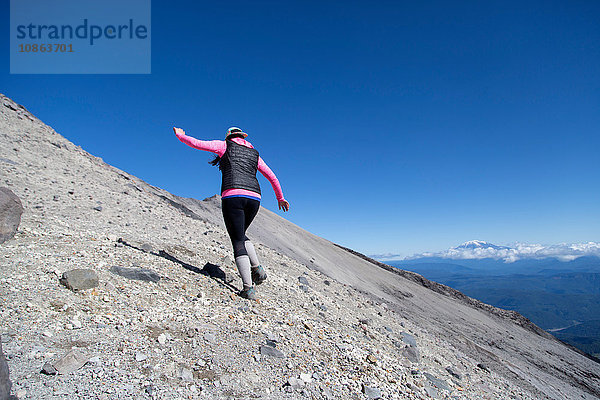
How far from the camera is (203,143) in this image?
16.9 feet

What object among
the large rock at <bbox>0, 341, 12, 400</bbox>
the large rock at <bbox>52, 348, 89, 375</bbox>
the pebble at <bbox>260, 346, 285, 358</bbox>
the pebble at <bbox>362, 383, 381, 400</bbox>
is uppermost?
the large rock at <bbox>0, 341, 12, 400</bbox>

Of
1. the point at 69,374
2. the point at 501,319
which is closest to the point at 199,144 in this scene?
the point at 69,374

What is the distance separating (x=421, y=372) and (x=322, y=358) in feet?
6.44

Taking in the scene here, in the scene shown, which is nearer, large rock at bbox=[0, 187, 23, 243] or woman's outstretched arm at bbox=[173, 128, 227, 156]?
large rock at bbox=[0, 187, 23, 243]

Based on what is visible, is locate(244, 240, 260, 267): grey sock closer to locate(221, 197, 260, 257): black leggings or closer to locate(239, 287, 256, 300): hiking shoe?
locate(221, 197, 260, 257): black leggings

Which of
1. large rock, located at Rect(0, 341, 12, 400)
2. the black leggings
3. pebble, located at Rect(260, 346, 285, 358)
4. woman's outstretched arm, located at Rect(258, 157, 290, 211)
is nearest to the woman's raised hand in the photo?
woman's outstretched arm, located at Rect(258, 157, 290, 211)

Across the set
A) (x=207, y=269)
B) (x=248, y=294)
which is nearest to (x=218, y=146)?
(x=207, y=269)

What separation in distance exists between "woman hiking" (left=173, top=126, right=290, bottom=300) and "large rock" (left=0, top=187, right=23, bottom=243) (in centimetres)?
309

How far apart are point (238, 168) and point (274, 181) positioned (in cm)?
104

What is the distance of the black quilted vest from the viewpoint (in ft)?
16.8

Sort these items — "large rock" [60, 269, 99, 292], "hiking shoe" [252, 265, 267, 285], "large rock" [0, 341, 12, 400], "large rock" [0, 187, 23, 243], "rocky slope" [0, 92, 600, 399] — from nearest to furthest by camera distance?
"large rock" [0, 341, 12, 400], "rocky slope" [0, 92, 600, 399], "large rock" [60, 269, 99, 292], "large rock" [0, 187, 23, 243], "hiking shoe" [252, 265, 267, 285]

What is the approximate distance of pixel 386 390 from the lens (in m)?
3.60

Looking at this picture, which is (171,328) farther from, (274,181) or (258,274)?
(274,181)

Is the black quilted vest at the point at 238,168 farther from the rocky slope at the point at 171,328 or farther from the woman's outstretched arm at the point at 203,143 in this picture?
the rocky slope at the point at 171,328
